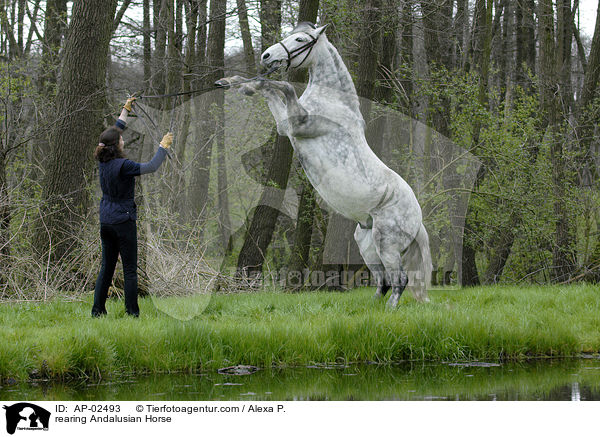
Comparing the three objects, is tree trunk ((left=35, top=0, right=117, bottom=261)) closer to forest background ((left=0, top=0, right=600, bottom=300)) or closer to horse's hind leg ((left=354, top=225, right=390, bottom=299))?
forest background ((left=0, top=0, right=600, bottom=300))

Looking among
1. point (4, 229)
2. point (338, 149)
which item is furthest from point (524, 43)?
point (4, 229)

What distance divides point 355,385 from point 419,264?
3.24 metres

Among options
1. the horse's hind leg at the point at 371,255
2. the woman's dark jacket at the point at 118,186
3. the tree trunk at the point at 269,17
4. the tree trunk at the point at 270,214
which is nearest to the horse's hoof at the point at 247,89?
the woman's dark jacket at the point at 118,186

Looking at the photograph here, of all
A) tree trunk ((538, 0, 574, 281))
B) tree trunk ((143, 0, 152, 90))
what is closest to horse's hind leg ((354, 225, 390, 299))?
tree trunk ((538, 0, 574, 281))

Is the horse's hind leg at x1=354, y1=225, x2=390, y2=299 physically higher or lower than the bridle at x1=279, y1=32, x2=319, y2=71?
lower

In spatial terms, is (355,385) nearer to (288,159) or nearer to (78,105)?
(78,105)

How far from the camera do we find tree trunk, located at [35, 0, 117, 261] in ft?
32.9

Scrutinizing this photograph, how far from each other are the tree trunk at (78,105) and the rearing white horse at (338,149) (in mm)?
4178

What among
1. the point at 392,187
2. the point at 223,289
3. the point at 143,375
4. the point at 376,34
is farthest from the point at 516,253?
the point at 143,375

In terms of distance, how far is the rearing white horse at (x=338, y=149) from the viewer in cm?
700

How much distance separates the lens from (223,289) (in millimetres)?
10773
